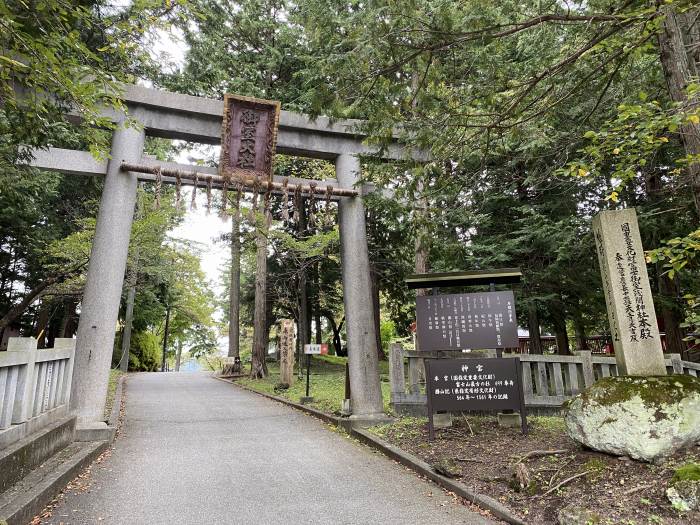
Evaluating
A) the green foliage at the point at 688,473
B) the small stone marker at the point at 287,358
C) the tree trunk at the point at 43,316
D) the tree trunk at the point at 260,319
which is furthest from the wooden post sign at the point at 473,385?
the tree trunk at the point at 43,316

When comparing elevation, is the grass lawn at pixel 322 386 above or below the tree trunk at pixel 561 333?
below

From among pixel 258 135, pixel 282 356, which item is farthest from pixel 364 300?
pixel 282 356

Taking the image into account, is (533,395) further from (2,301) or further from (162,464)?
(2,301)

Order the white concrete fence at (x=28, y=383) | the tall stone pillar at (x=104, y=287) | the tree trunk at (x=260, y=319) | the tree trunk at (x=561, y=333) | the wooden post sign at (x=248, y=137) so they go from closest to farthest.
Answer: the white concrete fence at (x=28, y=383)
the tall stone pillar at (x=104, y=287)
the wooden post sign at (x=248, y=137)
the tree trunk at (x=561, y=333)
the tree trunk at (x=260, y=319)

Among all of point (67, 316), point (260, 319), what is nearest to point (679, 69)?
point (260, 319)

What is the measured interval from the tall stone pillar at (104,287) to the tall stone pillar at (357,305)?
12.6 ft

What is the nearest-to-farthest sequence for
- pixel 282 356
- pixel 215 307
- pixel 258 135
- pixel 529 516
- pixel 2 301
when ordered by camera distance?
pixel 529 516 → pixel 258 135 → pixel 282 356 → pixel 2 301 → pixel 215 307

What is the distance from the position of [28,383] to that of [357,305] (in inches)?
204

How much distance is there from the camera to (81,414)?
658 cm

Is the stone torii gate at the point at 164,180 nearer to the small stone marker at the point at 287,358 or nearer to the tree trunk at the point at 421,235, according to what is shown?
the tree trunk at the point at 421,235

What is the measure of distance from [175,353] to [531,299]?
42498 millimetres

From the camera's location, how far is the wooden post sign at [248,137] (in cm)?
763

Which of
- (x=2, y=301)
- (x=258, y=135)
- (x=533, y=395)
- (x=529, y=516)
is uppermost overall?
(x=258, y=135)

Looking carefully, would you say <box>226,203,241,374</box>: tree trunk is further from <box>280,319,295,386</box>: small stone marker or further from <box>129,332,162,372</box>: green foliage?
<box>129,332,162,372</box>: green foliage
